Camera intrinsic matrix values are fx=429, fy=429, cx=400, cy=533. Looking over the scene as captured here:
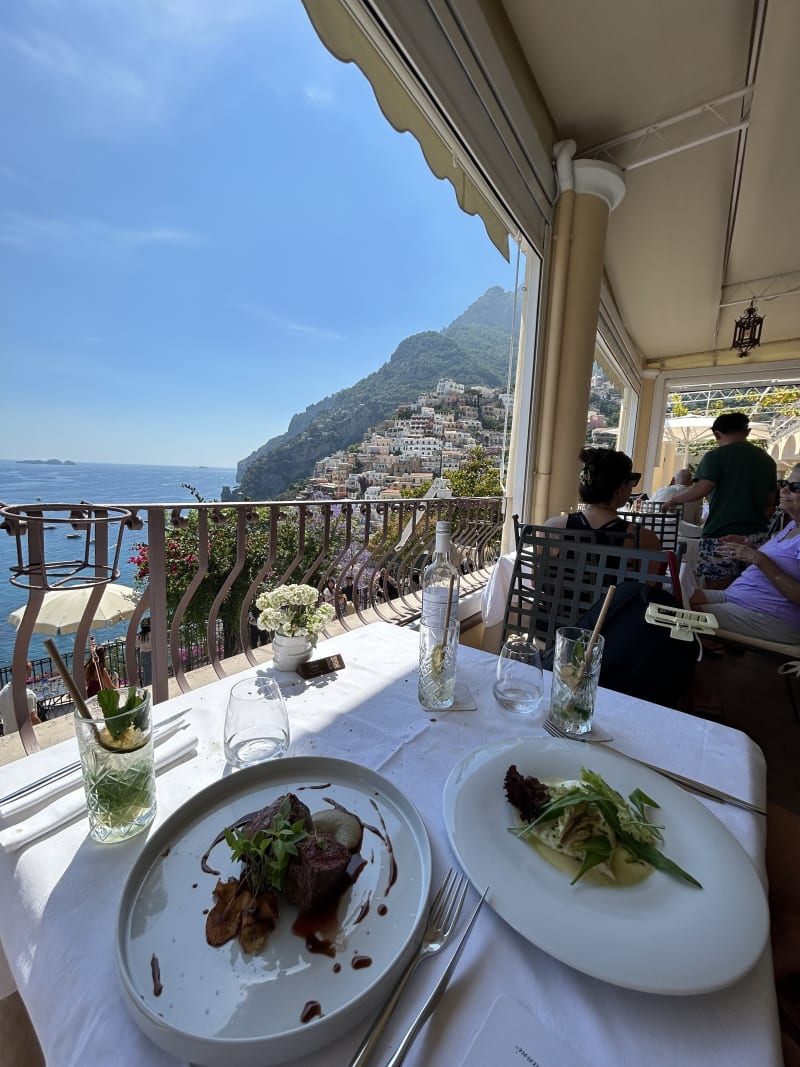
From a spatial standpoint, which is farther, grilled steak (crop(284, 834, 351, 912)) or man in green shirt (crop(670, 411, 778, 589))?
man in green shirt (crop(670, 411, 778, 589))

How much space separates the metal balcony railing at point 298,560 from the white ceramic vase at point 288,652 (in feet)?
1.49

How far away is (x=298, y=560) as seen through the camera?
7.16ft

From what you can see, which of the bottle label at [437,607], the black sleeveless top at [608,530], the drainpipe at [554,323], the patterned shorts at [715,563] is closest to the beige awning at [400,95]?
the drainpipe at [554,323]

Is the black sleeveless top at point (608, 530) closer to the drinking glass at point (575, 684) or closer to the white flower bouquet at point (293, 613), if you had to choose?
the drinking glass at point (575, 684)

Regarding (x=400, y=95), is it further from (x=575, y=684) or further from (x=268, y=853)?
(x=268, y=853)

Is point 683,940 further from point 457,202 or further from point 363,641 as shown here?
A: point 457,202

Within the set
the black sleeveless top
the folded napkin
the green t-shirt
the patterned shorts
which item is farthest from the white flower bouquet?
the green t-shirt

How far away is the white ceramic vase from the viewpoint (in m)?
0.95

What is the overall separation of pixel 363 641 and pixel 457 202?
2.64 m

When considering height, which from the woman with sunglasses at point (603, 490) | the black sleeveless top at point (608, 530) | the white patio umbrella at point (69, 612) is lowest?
the white patio umbrella at point (69, 612)

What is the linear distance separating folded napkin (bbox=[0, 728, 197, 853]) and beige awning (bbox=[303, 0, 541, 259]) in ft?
7.82

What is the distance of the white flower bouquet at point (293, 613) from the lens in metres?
0.96

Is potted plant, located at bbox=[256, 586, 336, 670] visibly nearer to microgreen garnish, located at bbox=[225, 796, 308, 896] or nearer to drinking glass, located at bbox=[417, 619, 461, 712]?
drinking glass, located at bbox=[417, 619, 461, 712]

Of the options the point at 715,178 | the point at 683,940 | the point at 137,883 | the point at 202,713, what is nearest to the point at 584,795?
the point at 683,940
